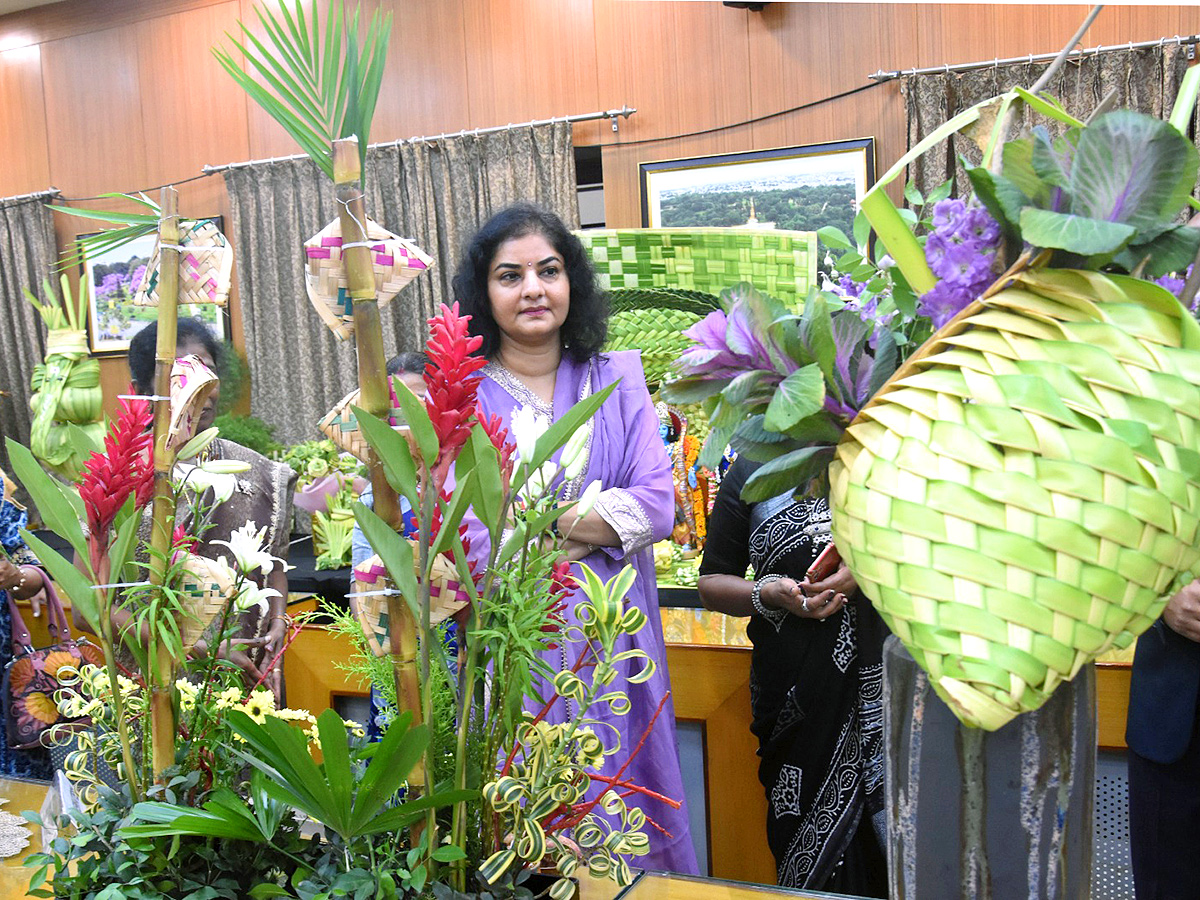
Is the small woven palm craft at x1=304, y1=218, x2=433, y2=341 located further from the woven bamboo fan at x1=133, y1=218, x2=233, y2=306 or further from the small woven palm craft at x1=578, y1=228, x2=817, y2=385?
the small woven palm craft at x1=578, y1=228, x2=817, y2=385

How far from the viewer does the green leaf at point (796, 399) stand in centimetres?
52

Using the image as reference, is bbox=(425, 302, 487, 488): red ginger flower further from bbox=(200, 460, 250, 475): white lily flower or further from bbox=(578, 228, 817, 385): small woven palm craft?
bbox=(578, 228, 817, 385): small woven palm craft

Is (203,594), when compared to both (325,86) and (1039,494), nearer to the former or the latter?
(325,86)

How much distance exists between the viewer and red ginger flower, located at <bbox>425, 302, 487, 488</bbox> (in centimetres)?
63

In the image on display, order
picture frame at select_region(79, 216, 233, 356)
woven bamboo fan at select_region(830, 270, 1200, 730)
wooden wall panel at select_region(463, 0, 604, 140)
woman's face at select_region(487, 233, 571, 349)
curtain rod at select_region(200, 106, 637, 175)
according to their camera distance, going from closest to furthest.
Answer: woven bamboo fan at select_region(830, 270, 1200, 730) → woman's face at select_region(487, 233, 571, 349) → curtain rod at select_region(200, 106, 637, 175) → wooden wall panel at select_region(463, 0, 604, 140) → picture frame at select_region(79, 216, 233, 356)

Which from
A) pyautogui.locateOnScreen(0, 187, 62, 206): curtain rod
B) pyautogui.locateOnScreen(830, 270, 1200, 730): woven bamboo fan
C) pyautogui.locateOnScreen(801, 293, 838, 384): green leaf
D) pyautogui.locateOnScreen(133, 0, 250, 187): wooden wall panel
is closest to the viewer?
pyautogui.locateOnScreen(830, 270, 1200, 730): woven bamboo fan

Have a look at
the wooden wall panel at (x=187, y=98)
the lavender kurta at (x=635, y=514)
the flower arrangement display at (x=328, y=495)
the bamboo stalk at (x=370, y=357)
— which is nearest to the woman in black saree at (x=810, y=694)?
the lavender kurta at (x=635, y=514)

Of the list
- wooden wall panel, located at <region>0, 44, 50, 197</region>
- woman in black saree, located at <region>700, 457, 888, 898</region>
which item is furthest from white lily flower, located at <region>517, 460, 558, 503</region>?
wooden wall panel, located at <region>0, 44, 50, 197</region>

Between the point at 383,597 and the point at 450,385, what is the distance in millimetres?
168

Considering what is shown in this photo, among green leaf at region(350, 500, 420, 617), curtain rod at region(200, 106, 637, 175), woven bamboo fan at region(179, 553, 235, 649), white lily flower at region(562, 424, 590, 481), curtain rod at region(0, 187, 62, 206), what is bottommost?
woven bamboo fan at region(179, 553, 235, 649)

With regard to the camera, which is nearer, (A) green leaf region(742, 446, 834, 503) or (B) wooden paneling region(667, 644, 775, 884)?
(A) green leaf region(742, 446, 834, 503)

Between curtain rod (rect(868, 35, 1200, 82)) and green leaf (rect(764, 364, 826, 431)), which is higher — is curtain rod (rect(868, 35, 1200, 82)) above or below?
above

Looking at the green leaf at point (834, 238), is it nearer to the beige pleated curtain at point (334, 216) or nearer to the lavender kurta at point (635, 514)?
the lavender kurta at point (635, 514)

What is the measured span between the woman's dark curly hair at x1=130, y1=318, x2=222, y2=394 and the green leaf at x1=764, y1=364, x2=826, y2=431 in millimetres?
1728
